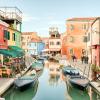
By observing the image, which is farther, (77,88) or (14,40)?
(14,40)

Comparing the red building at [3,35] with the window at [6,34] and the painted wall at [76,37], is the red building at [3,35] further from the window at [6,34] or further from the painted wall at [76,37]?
the painted wall at [76,37]

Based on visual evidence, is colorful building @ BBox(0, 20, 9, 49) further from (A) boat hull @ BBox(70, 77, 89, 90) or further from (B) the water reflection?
(A) boat hull @ BBox(70, 77, 89, 90)

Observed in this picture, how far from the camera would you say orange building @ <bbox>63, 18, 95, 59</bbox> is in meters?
65.8

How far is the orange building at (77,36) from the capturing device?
65838 millimetres

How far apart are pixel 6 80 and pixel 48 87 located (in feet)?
14.0

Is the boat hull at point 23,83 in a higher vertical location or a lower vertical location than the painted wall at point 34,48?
lower

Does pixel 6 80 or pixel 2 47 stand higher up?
pixel 2 47

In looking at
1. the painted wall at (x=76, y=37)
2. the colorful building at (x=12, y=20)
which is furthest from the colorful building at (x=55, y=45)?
the colorful building at (x=12, y=20)

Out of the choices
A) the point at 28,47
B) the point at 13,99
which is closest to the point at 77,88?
the point at 13,99

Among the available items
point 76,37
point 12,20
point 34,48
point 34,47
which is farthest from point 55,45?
point 12,20

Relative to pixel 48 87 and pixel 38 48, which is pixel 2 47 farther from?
pixel 38 48

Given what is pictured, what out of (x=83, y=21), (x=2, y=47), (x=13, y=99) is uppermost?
(x=83, y=21)

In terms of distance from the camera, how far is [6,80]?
26422mm

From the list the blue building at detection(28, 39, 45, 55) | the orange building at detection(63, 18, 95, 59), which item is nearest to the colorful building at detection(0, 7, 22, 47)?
the orange building at detection(63, 18, 95, 59)
